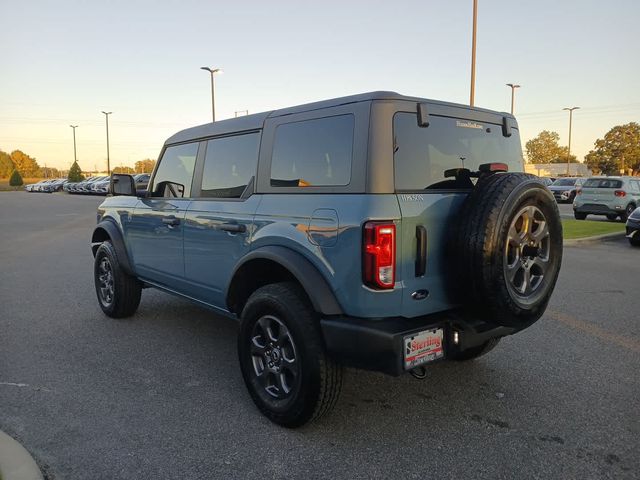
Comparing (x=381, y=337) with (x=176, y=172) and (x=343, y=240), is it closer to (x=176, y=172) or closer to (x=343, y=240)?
(x=343, y=240)

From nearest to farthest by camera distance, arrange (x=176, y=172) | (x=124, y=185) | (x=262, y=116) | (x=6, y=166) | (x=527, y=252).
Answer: (x=527, y=252) → (x=262, y=116) → (x=176, y=172) → (x=124, y=185) → (x=6, y=166)

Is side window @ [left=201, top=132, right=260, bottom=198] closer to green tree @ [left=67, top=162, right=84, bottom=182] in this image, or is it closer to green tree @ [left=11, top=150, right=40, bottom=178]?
green tree @ [left=67, top=162, right=84, bottom=182]

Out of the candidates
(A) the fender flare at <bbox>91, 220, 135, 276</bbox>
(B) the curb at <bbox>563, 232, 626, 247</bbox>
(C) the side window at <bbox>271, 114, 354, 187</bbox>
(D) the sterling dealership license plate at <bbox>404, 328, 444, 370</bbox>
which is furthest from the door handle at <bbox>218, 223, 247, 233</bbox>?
(B) the curb at <bbox>563, 232, 626, 247</bbox>

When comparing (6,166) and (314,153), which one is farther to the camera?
(6,166)

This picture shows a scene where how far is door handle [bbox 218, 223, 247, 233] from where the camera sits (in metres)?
3.56

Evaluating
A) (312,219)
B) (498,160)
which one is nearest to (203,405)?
(312,219)

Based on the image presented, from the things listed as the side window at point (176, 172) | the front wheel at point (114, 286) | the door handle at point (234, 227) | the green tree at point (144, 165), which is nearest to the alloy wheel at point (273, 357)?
the door handle at point (234, 227)

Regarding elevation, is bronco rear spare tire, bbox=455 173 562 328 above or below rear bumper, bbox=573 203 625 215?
above

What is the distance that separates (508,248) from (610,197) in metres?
16.5

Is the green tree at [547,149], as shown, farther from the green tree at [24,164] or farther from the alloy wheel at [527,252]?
the alloy wheel at [527,252]

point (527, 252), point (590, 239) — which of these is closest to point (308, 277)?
point (527, 252)

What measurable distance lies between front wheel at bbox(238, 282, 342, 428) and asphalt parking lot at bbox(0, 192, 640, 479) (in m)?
0.17

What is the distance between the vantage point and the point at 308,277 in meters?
2.95

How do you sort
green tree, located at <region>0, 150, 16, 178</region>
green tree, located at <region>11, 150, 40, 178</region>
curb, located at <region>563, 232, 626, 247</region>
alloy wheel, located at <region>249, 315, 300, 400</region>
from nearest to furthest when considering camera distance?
alloy wheel, located at <region>249, 315, 300, 400</region> → curb, located at <region>563, 232, 626, 247</region> → green tree, located at <region>0, 150, 16, 178</region> → green tree, located at <region>11, 150, 40, 178</region>
